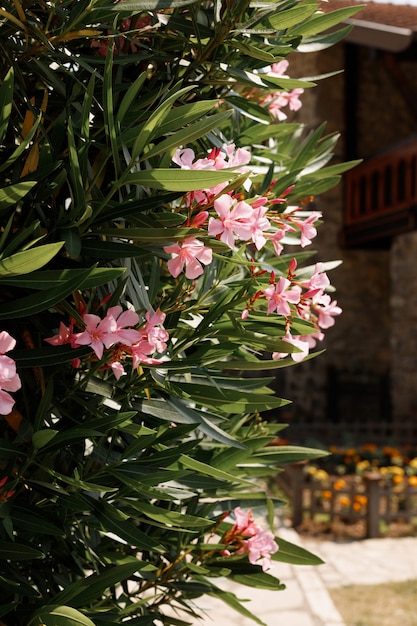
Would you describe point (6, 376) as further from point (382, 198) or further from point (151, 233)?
point (382, 198)

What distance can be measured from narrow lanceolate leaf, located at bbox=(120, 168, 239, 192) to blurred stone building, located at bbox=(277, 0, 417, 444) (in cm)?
993

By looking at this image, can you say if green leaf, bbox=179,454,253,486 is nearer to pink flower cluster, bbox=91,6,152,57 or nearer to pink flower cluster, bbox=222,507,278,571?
pink flower cluster, bbox=222,507,278,571

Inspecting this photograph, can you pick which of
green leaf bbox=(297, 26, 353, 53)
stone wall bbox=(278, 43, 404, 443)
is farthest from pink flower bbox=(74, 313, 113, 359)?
stone wall bbox=(278, 43, 404, 443)

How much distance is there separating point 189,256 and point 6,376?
0.45m

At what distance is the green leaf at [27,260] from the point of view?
1.21 m

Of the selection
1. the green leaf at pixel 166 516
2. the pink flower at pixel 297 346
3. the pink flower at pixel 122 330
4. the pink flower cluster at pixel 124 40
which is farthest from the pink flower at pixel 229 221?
the green leaf at pixel 166 516

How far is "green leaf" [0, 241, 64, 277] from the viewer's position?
1205 millimetres

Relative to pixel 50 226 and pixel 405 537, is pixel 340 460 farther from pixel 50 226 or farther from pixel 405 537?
pixel 50 226

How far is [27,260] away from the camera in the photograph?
122 centimetres

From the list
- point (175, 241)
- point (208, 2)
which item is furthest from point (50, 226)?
point (208, 2)

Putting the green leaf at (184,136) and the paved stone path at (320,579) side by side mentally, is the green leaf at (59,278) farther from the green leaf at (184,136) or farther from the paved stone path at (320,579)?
the paved stone path at (320,579)

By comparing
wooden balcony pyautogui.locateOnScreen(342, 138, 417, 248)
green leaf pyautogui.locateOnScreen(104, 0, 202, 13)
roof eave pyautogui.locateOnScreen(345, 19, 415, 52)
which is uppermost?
roof eave pyautogui.locateOnScreen(345, 19, 415, 52)

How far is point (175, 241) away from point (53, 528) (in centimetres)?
63

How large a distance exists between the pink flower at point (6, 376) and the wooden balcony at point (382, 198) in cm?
1015
